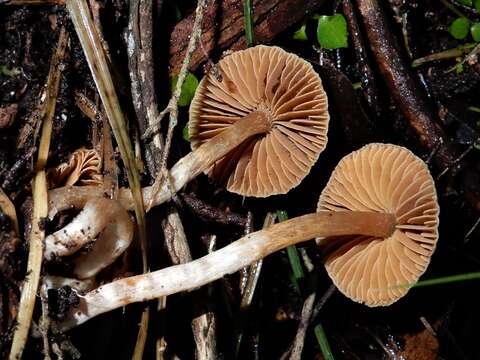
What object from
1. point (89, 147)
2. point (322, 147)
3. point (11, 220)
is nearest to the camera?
point (11, 220)

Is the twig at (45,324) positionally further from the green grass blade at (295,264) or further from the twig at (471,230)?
the twig at (471,230)

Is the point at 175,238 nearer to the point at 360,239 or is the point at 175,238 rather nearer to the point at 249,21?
the point at 360,239

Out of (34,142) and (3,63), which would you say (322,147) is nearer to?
(34,142)

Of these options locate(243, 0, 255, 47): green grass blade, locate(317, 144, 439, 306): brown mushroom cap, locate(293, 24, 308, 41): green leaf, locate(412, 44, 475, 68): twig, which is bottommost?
locate(317, 144, 439, 306): brown mushroom cap

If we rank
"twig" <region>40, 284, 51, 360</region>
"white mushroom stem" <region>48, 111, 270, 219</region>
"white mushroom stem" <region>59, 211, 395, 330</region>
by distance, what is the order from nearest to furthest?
"twig" <region>40, 284, 51, 360</region>, "white mushroom stem" <region>59, 211, 395, 330</region>, "white mushroom stem" <region>48, 111, 270, 219</region>

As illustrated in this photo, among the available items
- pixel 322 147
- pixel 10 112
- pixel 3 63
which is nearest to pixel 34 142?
pixel 10 112

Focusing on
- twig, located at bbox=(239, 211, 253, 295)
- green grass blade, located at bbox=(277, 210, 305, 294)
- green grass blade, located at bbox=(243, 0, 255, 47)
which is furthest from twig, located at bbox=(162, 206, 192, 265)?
green grass blade, located at bbox=(243, 0, 255, 47)

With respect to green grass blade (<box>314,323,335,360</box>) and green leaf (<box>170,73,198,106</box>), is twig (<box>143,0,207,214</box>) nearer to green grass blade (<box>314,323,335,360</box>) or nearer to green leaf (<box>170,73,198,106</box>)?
green leaf (<box>170,73,198,106</box>)

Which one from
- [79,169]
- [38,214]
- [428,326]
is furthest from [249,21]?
[428,326]

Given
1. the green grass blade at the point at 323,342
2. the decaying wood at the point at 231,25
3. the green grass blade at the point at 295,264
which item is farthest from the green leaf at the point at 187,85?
the green grass blade at the point at 323,342
